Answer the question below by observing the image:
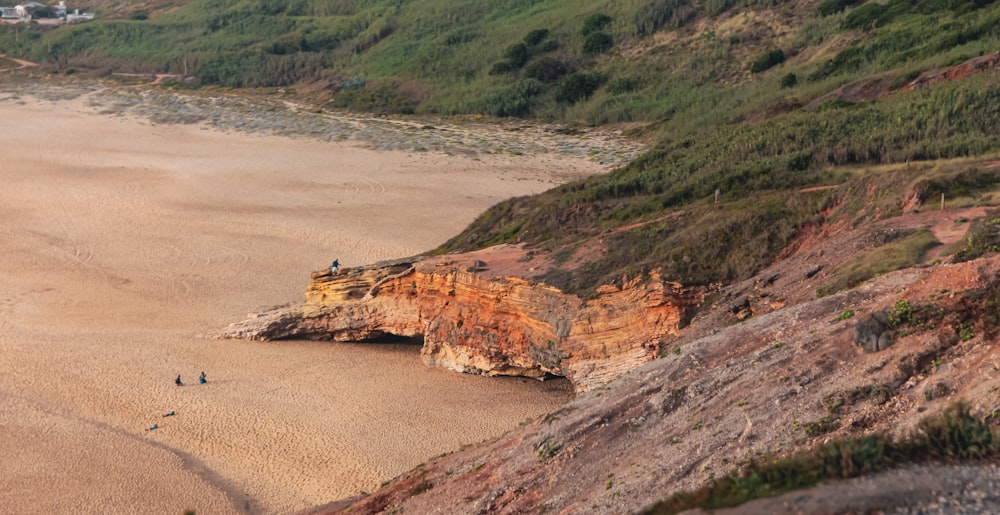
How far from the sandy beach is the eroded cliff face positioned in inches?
19.3

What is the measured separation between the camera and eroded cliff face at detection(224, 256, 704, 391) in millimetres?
15719

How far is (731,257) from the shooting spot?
15.6 meters

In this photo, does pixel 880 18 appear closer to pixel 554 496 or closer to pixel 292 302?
pixel 292 302

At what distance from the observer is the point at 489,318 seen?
59.3ft

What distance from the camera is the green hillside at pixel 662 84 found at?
16.8 meters

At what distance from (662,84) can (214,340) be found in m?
32.2

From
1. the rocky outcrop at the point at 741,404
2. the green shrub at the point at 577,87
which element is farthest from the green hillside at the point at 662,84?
the rocky outcrop at the point at 741,404

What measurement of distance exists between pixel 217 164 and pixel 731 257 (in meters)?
29.4

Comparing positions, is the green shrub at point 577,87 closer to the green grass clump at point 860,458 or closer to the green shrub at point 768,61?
the green shrub at point 768,61

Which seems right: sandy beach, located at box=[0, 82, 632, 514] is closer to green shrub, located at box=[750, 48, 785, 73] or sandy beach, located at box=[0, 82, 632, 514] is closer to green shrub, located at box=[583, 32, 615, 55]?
green shrub, located at box=[750, 48, 785, 73]

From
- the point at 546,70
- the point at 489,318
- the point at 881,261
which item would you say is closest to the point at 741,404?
the point at 881,261

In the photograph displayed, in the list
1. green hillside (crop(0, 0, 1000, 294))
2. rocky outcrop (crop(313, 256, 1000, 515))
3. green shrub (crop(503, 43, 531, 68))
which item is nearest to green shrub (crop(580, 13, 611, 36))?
green hillside (crop(0, 0, 1000, 294))

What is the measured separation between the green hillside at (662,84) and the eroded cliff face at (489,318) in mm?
542

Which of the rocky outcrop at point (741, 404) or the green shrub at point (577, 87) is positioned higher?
the rocky outcrop at point (741, 404)
